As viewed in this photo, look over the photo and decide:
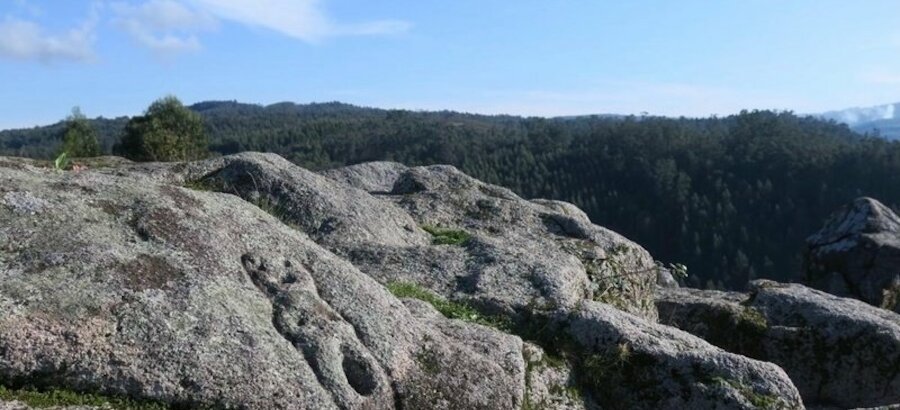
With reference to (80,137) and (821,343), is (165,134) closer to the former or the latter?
(80,137)

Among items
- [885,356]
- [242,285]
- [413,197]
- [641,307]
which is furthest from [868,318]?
[242,285]

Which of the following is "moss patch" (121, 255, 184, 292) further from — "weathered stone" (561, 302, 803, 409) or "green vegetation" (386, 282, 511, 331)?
"weathered stone" (561, 302, 803, 409)

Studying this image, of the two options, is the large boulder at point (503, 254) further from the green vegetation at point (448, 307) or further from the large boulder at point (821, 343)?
the large boulder at point (821, 343)

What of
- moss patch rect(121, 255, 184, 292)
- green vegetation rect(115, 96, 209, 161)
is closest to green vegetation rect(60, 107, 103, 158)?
green vegetation rect(115, 96, 209, 161)

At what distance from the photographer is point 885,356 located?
16047 mm

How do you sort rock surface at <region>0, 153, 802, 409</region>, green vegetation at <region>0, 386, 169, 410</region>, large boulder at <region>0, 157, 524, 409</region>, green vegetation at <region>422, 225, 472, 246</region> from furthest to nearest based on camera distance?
green vegetation at <region>422, 225, 472, 246</region> < rock surface at <region>0, 153, 802, 409</region> < large boulder at <region>0, 157, 524, 409</region> < green vegetation at <region>0, 386, 169, 410</region>

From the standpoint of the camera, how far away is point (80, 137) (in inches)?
3366

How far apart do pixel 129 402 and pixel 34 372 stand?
3.01 ft

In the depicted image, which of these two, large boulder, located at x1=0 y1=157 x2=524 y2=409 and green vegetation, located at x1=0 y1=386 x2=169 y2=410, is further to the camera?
large boulder, located at x1=0 y1=157 x2=524 y2=409

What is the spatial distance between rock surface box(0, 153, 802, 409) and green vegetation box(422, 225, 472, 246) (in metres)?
0.51

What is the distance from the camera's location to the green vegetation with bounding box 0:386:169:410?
751 centimetres

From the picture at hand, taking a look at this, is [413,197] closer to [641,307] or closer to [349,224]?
[349,224]

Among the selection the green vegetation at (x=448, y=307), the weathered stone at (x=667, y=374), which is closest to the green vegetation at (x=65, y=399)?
the green vegetation at (x=448, y=307)

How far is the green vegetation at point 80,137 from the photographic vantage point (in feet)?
266
